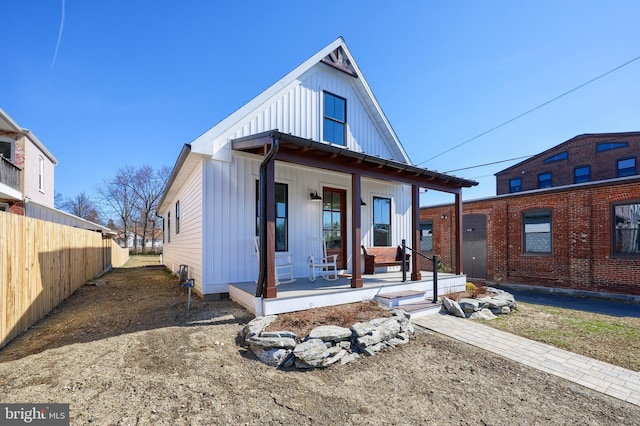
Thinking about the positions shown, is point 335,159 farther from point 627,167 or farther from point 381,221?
point 627,167

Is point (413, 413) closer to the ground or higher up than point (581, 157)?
closer to the ground

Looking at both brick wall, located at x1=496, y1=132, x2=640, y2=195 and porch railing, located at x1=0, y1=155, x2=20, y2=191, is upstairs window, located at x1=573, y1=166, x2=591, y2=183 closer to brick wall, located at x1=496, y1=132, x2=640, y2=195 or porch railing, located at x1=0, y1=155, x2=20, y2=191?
brick wall, located at x1=496, y1=132, x2=640, y2=195

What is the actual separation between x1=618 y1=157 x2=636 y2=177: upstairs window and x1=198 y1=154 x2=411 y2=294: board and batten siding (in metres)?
22.5

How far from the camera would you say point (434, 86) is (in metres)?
12.2

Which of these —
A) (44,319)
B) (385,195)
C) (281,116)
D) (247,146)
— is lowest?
(44,319)

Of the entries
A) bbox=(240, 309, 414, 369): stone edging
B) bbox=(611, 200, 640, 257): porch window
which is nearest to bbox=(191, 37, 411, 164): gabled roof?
bbox=(240, 309, 414, 369): stone edging

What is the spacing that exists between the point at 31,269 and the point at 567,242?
1544 cm

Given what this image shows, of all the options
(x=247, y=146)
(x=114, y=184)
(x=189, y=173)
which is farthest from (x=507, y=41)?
(x=114, y=184)

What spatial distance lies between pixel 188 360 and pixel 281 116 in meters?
5.68

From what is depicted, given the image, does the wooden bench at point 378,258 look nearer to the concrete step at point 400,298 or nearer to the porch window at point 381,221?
the porch window at point 381,221

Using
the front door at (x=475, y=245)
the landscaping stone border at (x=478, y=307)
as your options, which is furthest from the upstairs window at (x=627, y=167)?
the landscaping stone border at (x=478, y=307)

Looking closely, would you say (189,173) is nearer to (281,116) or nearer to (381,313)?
(281,116)

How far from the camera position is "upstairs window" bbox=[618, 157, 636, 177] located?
18.5 meters

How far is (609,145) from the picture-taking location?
64.4 ft
